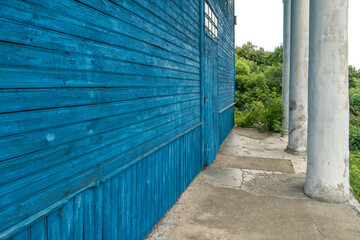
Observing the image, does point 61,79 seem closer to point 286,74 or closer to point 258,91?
point 286,74

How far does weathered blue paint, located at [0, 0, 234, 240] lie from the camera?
4.67ft

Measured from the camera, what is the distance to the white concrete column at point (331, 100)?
4348 millimetres

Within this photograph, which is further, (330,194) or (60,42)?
(330,194)

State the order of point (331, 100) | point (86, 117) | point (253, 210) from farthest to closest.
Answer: point (331, 100) → point (253, 210) → point (86, 117)

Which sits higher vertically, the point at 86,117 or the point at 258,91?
the point at 258,91

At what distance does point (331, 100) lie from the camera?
14.3 feet

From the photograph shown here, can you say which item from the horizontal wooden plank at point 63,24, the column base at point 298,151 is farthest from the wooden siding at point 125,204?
the column base at point 298,151

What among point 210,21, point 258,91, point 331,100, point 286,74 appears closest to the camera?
point 331,100

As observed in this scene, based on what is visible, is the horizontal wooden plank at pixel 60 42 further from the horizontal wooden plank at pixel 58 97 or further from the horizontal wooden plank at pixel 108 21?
the horizontal wooden plank at pixel 58 97

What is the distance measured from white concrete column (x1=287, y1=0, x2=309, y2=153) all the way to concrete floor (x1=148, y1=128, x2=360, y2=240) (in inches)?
69.1

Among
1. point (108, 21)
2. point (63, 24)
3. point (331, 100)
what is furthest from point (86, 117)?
point (331, 100)

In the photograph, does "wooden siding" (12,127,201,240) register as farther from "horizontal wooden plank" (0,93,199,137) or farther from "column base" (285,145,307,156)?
"column base" (285,145,307,156)

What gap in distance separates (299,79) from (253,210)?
5.42 metres

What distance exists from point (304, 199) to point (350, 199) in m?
0.75
